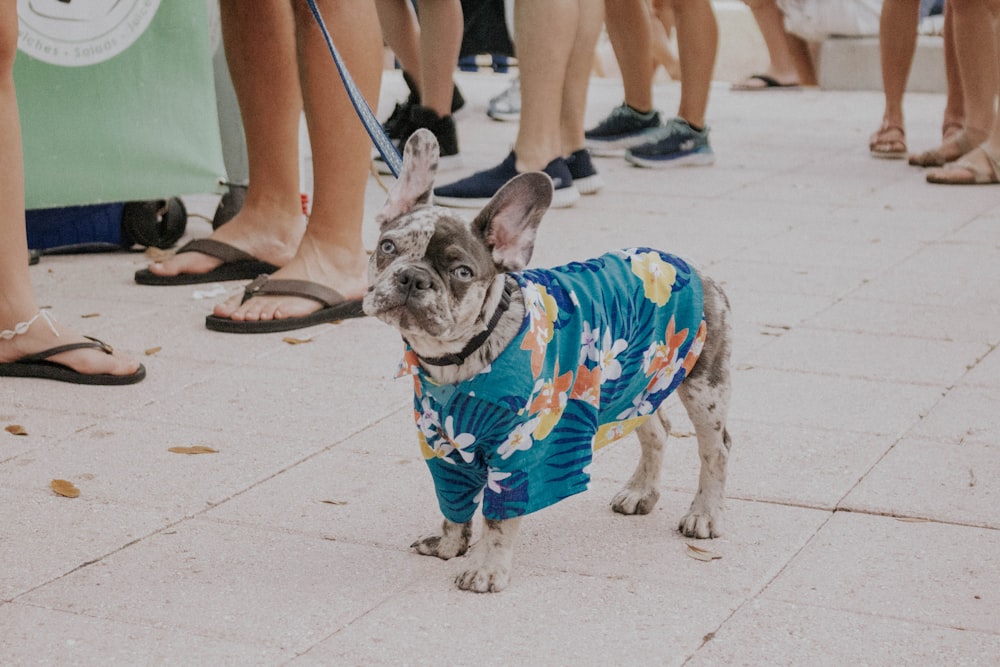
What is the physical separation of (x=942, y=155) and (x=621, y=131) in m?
2.06

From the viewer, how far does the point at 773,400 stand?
438 cm

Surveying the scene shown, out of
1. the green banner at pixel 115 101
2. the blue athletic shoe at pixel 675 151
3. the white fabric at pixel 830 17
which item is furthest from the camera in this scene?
the white fabric at pixel 830 17

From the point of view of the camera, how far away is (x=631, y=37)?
858cm

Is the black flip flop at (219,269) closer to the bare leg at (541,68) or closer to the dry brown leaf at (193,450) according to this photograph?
the bare leg at (541,68)

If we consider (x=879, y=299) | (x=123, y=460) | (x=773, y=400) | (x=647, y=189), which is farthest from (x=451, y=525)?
(x=647, y=189)

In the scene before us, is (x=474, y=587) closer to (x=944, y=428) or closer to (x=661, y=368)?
(x=661, y=368)

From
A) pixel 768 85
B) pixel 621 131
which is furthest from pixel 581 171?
pixel 768 85

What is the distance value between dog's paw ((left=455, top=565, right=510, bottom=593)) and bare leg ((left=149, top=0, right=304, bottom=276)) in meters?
3.01

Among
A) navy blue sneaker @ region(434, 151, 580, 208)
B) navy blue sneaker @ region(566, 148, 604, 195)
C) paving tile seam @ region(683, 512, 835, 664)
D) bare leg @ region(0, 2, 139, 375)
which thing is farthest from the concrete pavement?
navy blue sneaker @ region(566, 148, 604, 195)

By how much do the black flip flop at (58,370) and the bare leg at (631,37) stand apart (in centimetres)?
493

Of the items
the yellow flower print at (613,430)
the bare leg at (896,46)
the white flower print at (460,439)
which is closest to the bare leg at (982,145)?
the bare leg at (896,46)

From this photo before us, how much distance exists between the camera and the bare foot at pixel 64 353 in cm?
445

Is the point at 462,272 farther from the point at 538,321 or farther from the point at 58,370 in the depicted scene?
the point at 58,370

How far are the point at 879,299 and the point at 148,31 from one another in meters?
3.08
